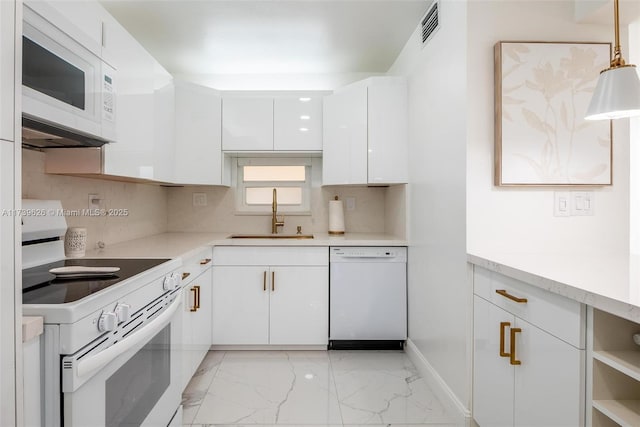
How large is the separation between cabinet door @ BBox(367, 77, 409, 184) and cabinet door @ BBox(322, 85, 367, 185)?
2.9 inches

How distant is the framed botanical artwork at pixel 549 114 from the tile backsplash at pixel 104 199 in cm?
222

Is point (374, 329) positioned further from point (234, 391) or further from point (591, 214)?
point (591, 214)

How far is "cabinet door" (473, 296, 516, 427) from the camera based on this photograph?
1.42m

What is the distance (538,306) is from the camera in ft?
4.01

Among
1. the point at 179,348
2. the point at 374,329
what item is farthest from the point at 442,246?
the point at 179,348

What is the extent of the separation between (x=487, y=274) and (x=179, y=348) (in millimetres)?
1530

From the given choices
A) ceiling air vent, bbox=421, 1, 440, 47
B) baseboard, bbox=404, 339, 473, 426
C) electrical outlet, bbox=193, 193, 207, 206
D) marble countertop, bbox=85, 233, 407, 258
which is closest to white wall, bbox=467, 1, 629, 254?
ceiling air vent, bbox=421, 1, 440, 47

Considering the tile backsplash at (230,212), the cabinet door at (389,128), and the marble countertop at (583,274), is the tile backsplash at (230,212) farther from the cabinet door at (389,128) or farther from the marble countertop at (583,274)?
the marble countertop at (583,274)

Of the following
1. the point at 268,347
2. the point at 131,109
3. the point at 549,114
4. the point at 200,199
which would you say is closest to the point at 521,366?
the point at 549,114

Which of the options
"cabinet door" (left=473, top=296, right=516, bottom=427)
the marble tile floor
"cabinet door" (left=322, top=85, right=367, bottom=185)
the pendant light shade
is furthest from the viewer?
"cabinet door" (left=322, top=85, right=367, bottom=185)

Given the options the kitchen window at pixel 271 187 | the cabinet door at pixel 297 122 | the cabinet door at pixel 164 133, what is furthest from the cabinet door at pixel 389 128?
the cabinet door at pixel 164 133

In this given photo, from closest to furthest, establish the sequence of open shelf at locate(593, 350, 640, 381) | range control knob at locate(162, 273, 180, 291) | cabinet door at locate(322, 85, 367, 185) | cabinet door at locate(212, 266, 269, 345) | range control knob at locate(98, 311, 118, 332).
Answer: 1. open shelf at locate(593, 350, 640, 381)
2. range control knob at locate(98, 311, 118, 332)
3. range control knob at locate(162, 273, 180, 291)
4. cabinet door at locate(212, 266, 269, 345)
5. cabinet door at locate(322, 85, 367, 185)

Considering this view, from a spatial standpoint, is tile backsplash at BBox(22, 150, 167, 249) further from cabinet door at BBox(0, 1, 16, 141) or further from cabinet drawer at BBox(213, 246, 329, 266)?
cabinet door at BBox(0, 1, 16, 141)

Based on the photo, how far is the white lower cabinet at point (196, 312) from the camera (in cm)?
205
